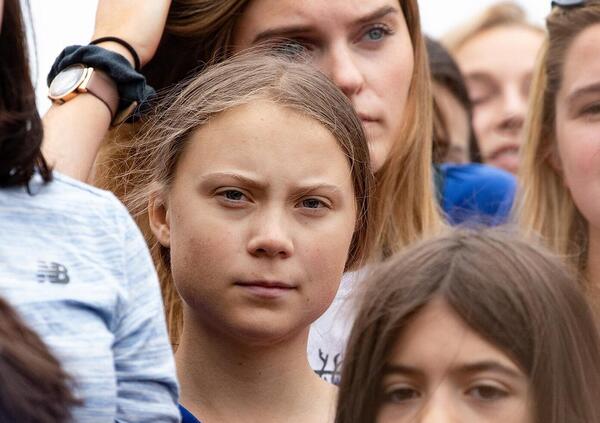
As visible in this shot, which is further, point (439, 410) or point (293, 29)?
point (293, 29)

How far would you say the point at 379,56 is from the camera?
3.68 meters

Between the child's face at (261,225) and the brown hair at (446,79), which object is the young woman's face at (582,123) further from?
the brown hair at (446,79)

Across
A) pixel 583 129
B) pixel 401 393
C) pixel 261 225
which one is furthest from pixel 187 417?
pixel 583 129

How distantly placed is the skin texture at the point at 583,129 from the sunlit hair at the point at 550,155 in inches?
2.3

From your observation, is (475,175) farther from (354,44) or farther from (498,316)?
(498,316)

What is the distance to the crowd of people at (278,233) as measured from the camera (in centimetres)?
241

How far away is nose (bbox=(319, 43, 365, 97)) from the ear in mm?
658

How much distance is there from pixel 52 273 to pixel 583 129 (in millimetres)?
1818

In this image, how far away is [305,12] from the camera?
11.8ft

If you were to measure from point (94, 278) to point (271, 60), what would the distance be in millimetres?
987

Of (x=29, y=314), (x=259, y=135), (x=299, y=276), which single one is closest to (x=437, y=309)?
(x=299, y=276)

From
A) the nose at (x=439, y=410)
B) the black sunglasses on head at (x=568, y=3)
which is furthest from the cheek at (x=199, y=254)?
the black sunglasses on head at (x=568, y=3)

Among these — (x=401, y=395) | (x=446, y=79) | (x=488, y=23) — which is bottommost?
(x=401, y=395)

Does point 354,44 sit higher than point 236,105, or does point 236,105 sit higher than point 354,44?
point 354,44
